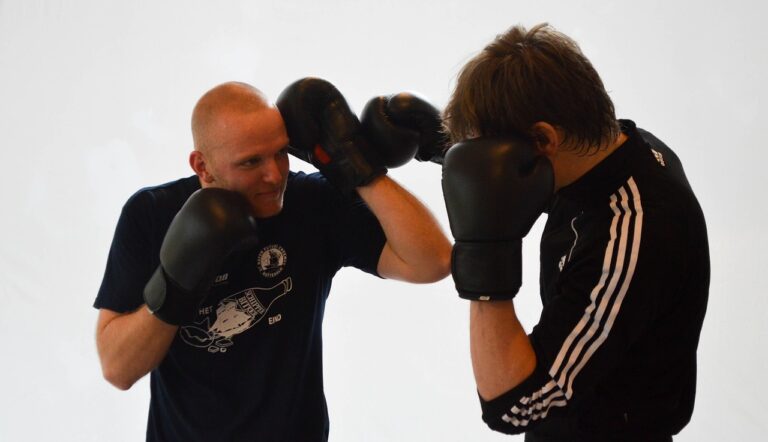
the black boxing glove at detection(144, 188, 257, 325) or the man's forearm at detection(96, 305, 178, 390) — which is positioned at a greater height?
the black boxing glove at detection(144, 188, 257, 325)

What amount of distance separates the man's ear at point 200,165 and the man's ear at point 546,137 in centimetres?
59

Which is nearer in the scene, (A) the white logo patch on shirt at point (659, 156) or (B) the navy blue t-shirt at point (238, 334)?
(A) the white logo patch on shirt at point (659, 156)

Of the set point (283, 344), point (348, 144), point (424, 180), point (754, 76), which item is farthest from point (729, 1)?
point (283, 344)

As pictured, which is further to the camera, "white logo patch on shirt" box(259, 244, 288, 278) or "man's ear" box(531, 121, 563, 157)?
"white logo patch on shirt" box(259, 244, 288, 278)

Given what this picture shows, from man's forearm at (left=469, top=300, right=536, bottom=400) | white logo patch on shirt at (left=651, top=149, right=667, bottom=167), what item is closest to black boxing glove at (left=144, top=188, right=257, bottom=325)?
man's forearm at (left=469, top=300, right=536, bottom=400)

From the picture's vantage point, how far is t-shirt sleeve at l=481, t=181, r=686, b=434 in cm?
90

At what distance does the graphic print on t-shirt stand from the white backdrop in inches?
37.3

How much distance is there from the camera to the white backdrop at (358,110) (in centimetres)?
208

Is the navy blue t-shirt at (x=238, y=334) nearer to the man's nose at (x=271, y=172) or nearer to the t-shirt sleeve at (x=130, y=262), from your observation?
the t-shirt sleeve at (x=130, y=262)

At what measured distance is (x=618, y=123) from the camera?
1051mm

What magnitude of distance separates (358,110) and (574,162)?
1.22 meters

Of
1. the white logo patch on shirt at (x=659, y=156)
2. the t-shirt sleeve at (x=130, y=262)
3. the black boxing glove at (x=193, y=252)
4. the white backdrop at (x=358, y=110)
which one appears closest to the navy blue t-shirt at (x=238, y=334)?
the t-shirt sleeve at (x=130, y=262)

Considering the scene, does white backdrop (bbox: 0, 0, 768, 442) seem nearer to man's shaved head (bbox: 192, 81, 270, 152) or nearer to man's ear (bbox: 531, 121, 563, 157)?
man's shaved head (bbox: 192, 81, 270, 152)

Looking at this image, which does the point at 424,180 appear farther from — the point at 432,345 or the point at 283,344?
the point at 283,344
